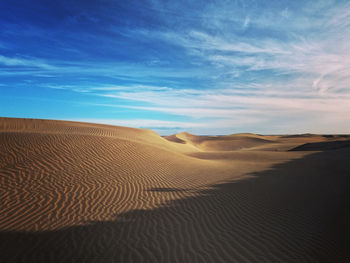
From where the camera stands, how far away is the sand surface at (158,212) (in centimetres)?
386

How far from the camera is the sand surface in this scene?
152 inches

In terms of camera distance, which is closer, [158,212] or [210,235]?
[210,235]

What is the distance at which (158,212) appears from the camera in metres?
5.81

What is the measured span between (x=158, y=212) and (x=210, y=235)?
6.44 feet

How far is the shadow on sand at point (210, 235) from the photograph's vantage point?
373 cm

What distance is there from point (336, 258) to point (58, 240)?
594 centimetres

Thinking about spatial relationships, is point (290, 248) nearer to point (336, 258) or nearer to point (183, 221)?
point (336, 258)

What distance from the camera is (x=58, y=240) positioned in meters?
4.29

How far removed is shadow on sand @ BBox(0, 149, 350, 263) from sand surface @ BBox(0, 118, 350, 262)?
2cm

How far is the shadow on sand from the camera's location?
3.73 m

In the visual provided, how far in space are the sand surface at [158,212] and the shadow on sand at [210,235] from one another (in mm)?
24

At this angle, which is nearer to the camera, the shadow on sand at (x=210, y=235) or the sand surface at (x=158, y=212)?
the shadow on sand at (x=210, y=235)

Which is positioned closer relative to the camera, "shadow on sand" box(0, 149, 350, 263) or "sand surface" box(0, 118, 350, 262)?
"shadow on sand" box(0, 149, 350, 263)

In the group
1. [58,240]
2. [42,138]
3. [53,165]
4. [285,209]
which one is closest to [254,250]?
[285,209]
